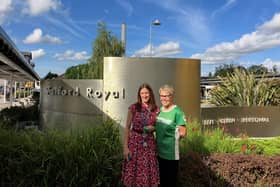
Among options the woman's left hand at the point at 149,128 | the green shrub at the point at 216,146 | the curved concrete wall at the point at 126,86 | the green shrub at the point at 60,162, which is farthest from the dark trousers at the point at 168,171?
the curved concrete wall at the point at 126,86

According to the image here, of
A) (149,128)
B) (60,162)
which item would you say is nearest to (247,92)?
(149,128)

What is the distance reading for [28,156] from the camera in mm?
3566

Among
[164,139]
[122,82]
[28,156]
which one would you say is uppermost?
[122,82]

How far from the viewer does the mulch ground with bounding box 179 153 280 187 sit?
12.3 feet

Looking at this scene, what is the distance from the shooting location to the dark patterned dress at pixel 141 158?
3098mm

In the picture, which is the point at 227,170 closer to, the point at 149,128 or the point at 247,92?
the point at 149,128

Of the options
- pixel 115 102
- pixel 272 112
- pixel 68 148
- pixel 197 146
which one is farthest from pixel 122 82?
pixel 272 112

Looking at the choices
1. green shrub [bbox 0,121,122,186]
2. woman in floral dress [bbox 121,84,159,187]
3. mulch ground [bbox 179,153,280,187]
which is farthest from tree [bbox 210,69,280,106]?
woman in floral dress [bbox 121,84,159,187]

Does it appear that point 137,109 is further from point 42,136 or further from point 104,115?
point 104,115

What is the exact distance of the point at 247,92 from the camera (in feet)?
40.0

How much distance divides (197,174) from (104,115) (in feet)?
14.3

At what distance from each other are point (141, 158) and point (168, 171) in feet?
1.28

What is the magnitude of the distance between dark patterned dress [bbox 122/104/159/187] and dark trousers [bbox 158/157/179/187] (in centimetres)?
11

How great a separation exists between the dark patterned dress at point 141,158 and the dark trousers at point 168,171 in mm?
114
